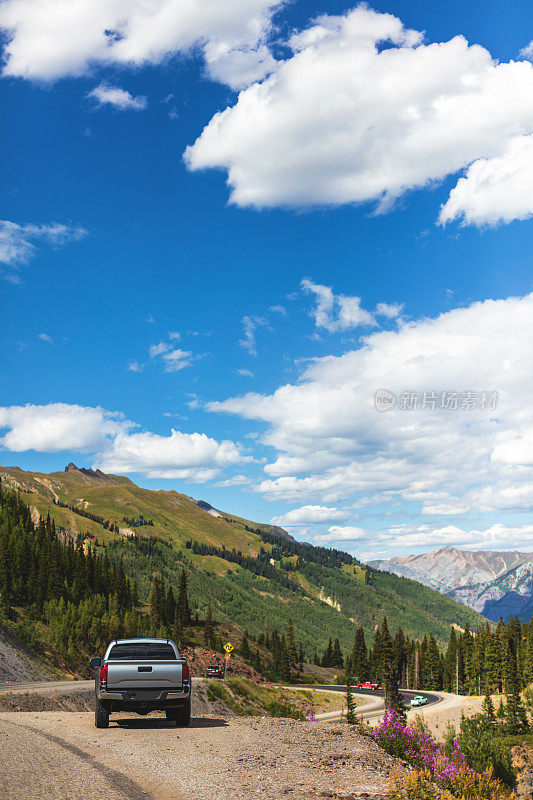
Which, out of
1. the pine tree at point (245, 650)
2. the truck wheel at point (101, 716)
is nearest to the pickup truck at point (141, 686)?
the truck wheel at point (101, 716)

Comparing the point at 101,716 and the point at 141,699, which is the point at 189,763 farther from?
the point at 101,716

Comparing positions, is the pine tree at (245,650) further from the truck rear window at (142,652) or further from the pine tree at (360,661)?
the truck rear window at (142,652)

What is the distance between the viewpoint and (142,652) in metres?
18.5

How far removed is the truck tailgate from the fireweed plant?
5.99 metres

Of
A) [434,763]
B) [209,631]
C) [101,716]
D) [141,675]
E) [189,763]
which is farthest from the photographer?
[209,631]

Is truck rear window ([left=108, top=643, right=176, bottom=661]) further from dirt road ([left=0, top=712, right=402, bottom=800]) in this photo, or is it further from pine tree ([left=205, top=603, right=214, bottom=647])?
pine tree ([left=205, top=603, right=214, bottom=647])

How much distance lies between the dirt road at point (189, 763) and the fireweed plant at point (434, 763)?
0.80m

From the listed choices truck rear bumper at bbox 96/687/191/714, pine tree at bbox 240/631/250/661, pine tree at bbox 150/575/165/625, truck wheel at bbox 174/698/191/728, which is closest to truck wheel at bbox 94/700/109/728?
truck rear bumper at bbox 96/687/191/714

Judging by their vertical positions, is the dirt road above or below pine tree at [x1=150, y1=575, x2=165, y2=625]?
above

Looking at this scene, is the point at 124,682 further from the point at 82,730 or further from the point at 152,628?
the point at 152,628

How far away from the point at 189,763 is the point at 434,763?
18.9ft

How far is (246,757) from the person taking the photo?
12.7m

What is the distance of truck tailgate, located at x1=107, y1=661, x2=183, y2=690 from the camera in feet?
54.4

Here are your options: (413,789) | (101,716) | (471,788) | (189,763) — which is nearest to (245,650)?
(101,716)
